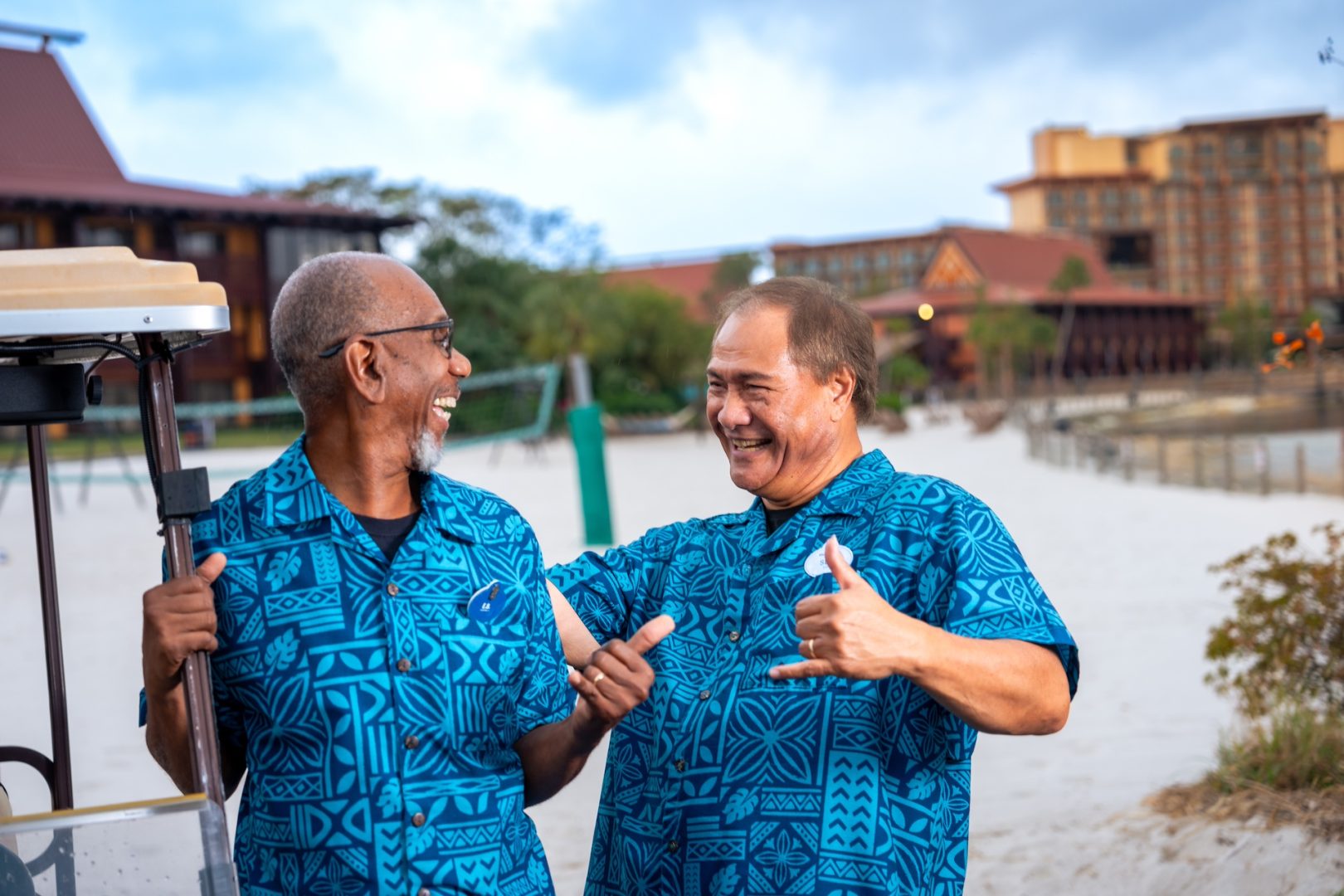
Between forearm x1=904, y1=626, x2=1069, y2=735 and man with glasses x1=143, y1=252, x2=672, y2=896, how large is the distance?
0.39 meters

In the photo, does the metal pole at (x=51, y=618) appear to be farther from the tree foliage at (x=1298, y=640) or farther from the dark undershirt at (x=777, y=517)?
the tree foliage at (x=1298, y=640)

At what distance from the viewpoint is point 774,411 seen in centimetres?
240

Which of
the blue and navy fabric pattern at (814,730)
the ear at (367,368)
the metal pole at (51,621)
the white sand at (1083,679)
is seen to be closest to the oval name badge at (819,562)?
the blue and navy fabric pattern at (814,730)

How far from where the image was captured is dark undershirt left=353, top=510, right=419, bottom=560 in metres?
2.21

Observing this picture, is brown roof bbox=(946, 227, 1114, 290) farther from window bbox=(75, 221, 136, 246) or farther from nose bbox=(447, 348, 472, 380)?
nose bbox=(447, 348, 472, 380)

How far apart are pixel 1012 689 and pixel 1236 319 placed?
89814 mm

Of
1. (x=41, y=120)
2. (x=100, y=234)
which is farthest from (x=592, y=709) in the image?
(x=100, y=234)

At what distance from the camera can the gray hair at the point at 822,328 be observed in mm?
2410

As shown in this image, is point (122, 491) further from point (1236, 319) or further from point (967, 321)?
point (1236, 319)

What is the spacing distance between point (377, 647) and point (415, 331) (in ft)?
1.58

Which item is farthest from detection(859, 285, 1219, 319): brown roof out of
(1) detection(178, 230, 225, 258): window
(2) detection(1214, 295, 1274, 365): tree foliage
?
(1) detection(178, 230, 225, 258): window

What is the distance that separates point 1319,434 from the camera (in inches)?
2133

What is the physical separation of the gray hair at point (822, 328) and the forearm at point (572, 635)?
560 mm

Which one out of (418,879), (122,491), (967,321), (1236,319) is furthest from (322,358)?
(1236,319)
